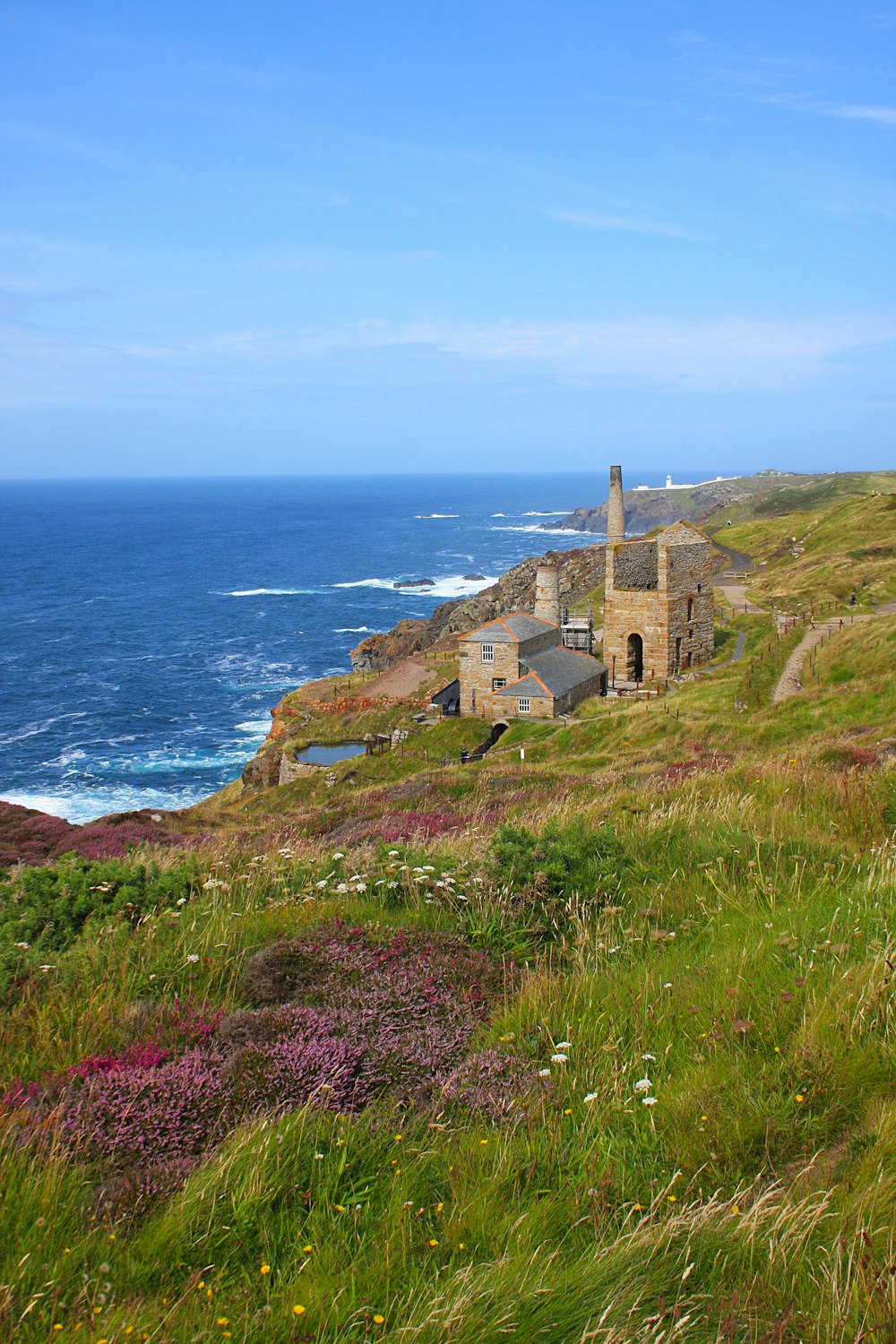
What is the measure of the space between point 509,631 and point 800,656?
15521mm

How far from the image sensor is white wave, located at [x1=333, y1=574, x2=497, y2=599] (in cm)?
13312

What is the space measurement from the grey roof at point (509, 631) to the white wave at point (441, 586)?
79.7 m

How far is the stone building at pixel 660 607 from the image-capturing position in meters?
43.7

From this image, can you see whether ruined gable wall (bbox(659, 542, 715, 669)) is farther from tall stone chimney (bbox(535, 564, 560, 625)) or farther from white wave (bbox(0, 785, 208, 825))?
white wave (bbox(0, 785, 208, 825))

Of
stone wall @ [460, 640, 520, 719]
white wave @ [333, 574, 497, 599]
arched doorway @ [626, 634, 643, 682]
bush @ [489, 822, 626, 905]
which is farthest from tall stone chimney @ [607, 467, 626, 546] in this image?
white wave @ [333, 574, 497, 599]

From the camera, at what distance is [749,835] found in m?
8.29

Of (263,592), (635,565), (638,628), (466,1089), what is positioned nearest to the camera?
(466,1089)

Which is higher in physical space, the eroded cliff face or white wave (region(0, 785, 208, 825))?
the eroded cliff face

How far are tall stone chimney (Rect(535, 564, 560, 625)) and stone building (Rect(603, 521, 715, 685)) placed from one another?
7554 millimetres

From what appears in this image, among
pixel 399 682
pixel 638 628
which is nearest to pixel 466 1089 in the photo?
pixel 638 628

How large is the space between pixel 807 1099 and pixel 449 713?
46.9 meters

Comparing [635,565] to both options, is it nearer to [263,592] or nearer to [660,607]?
[660,607]

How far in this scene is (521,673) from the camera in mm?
45500

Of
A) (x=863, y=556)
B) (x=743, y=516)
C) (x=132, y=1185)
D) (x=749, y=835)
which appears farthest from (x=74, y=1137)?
(x=743, y=516)
